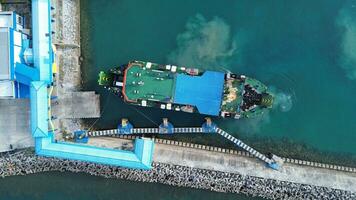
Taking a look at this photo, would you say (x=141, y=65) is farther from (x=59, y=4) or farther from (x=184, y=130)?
(x=59, y=4)

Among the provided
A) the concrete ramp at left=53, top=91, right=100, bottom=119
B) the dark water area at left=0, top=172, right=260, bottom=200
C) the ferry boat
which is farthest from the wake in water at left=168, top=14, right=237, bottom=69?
the dark water area at left=0, top=172, right=260, bottom=200

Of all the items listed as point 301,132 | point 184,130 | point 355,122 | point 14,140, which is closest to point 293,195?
point 301,132

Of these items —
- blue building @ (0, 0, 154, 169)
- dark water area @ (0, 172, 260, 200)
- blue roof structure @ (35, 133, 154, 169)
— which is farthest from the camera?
dark water area @ (0, 172, 260, 200)

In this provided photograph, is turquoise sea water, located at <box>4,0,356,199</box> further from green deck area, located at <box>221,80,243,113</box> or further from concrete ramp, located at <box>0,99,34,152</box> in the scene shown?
concrete ramp, located at <box>0,99,34,152</box>

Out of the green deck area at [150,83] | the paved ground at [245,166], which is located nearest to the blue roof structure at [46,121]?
the paved ground at [245,166]

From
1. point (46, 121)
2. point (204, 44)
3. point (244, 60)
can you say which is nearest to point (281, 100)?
point (244, 60)
